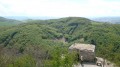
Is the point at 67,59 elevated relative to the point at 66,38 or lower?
elevated

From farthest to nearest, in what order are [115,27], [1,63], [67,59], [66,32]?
1. [66,32]
2. [115,27]
3. [1,63]
4. [67,59]

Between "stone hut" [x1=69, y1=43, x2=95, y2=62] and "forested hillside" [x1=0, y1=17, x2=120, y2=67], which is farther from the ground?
"stone hut" [x1=69, y1=43, x2=95, y2=62]

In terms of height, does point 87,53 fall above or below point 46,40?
Answer: above

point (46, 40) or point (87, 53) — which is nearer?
point (87, 53)

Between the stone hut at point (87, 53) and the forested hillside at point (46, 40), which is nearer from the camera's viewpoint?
the stone hut at point (87, 53)

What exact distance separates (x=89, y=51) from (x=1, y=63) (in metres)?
16.4

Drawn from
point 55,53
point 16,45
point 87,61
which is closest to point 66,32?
point 16,45

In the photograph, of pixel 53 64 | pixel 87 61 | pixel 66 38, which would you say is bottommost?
pixel 66 38

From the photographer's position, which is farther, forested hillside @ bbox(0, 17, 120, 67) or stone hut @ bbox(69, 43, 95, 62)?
forested hillside @ bbox(0, 17, 120, 67)

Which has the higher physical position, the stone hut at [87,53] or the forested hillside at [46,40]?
the stone hut at [87,53]

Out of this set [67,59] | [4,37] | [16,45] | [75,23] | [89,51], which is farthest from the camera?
[75,23]

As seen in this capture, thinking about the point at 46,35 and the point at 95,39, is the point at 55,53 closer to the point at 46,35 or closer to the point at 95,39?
the point at 95,39

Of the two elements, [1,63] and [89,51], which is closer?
[1,63]

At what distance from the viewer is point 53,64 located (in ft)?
99.1
